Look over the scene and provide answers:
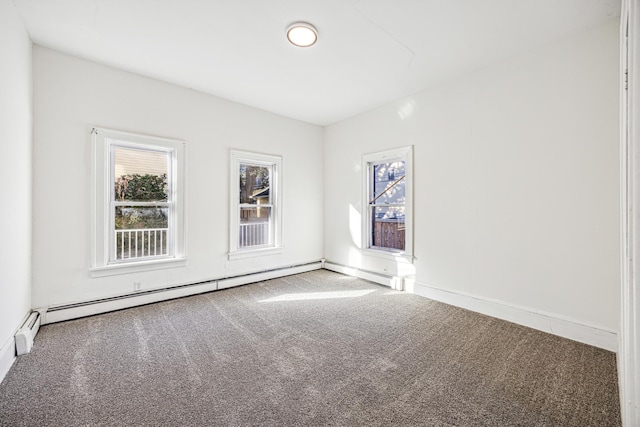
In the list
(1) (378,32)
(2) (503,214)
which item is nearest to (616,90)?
(2) (503,214)

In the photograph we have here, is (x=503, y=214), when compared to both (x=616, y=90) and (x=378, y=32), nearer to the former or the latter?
(x=616, y=90)

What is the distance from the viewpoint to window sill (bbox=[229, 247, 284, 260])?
160 inches

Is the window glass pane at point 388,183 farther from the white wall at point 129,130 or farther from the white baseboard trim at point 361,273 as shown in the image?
the white wall at point 129,130

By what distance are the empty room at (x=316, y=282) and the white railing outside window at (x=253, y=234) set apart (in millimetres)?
115

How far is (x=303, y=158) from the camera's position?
489 centimetres

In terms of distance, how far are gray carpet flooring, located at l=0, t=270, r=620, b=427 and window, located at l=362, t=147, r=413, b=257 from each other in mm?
1265

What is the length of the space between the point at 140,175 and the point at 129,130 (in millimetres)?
527

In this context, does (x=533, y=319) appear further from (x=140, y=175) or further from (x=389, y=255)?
(x=140, y=175)

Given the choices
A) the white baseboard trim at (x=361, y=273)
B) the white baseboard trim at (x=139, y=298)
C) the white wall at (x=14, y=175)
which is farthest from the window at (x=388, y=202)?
the white wall at (x=14, y=175)

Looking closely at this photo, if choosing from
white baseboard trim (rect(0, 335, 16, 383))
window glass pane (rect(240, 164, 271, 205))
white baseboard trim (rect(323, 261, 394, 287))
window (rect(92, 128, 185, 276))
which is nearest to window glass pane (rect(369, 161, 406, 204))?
white baseboard trim (rect(323, 261, 394, 287))

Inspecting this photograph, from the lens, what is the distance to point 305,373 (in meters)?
1.96

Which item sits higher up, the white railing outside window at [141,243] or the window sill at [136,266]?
the white railing outside window at [141,243]

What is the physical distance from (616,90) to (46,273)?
5.40 m

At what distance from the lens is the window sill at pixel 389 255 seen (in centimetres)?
384
